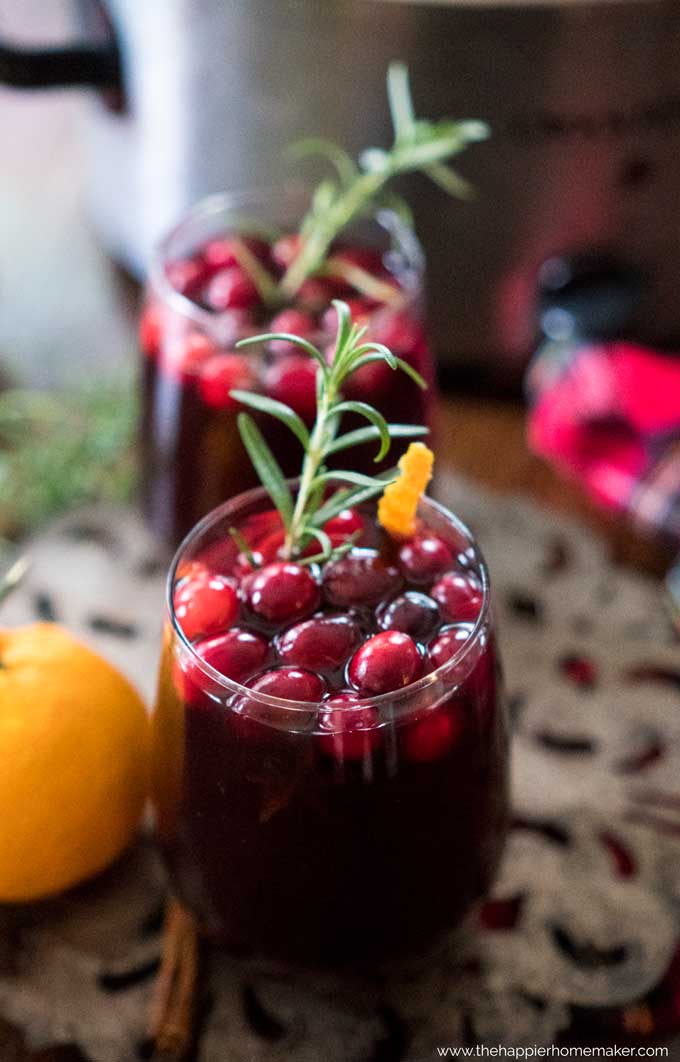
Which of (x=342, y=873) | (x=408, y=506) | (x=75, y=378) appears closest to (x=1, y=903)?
(x=342, y=873)

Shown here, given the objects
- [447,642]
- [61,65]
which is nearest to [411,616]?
[447,642]

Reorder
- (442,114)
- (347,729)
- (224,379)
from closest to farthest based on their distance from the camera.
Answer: (347,729) < (224,379) < (442,114)

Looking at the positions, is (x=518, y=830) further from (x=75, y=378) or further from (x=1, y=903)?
(x=75, y=378)

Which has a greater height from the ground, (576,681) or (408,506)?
(408,506)

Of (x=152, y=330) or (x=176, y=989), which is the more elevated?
(x=152, y=330)

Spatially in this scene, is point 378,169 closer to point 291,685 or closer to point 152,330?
point 152,330

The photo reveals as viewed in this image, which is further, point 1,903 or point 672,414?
point 672,414
